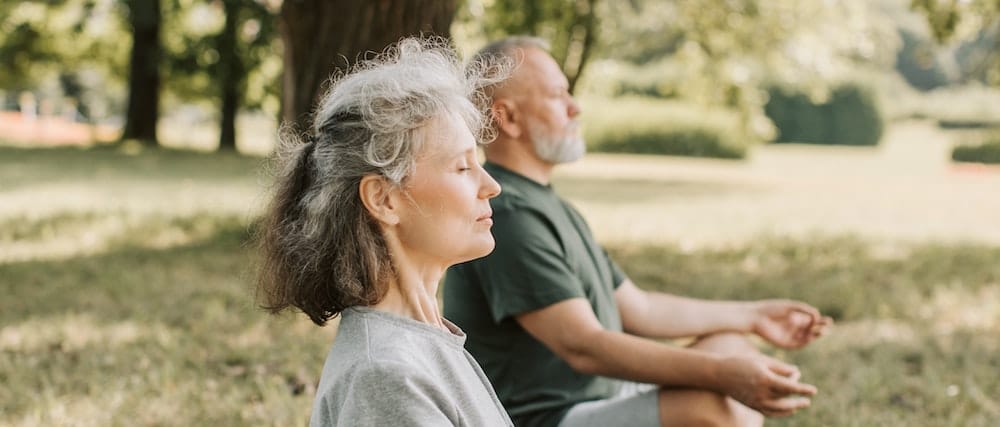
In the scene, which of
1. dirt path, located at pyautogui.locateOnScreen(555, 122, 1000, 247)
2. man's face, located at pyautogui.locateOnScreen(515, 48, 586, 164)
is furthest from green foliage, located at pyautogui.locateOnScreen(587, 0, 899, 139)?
man's face, located at pyautogui.locateOnScreen(515, 48, 586, 164)

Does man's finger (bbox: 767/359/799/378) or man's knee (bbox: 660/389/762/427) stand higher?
man's finger (bbox: 767/359/799/378)

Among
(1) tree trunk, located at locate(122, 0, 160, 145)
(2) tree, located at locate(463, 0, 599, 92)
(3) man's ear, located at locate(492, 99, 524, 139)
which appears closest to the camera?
(3) man's ear, located at locate(492, 99, 524, 139)

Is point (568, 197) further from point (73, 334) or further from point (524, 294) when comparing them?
point (524, 294)

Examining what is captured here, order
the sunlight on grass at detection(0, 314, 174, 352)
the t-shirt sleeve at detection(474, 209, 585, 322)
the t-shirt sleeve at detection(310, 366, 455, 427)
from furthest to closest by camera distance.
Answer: the sunlight on grass at detection(0, 314, 174, 352) → the t-shirt sleeve at detection(474, 209, 585, 322) → the t-shirt sleeve at detection(310, 366, 455, 427)

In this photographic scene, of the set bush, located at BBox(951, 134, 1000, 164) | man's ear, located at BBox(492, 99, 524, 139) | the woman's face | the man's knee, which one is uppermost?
the woman's face

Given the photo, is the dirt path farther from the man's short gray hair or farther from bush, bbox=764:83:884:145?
bush, bbox=764:83:884:145

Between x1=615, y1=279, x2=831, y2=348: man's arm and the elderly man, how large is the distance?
1.9 inches

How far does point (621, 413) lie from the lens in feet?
9.04

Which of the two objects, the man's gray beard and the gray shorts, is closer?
the gray shorts

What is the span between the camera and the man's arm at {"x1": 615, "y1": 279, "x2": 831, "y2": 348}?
3383 millimetres

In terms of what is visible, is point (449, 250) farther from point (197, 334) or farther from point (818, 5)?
point (818, 5)

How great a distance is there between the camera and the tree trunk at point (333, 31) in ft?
19.7

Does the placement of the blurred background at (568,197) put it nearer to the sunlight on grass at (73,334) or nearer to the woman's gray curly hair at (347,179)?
the sunlight on grass at (73,334)

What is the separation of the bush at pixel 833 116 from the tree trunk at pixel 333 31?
38372 mm
